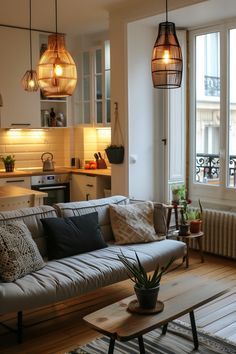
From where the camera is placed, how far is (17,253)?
337cm

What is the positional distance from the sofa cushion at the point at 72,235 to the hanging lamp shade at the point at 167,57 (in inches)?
55.0

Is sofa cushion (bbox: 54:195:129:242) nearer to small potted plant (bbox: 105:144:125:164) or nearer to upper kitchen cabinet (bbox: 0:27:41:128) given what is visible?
small potted plant (bbox: 105:144:125:164)

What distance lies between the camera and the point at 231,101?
550 centimetres

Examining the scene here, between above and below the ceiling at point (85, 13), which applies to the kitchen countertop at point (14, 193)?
→ below

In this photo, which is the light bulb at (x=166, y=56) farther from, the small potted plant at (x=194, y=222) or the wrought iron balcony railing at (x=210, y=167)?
the wrought iron balcony railing at (x=210, y=167)

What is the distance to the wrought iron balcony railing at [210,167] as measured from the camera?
557cm

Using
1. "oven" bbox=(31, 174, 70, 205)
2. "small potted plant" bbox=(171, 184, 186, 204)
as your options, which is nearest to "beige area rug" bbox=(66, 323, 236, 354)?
"small potted plant" bbox=(171, 184, 186, 204)

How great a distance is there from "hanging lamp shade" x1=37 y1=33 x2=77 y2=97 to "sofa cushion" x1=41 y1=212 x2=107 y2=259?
1144 mm

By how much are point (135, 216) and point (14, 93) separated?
118 inches

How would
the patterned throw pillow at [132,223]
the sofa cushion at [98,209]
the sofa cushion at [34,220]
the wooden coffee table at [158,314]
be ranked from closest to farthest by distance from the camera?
the wooden coffee table at [158,314] < the sofa cushion at [34,220] < the sofa cushion at [98,209] < the patterned throw pillow at [132,223]

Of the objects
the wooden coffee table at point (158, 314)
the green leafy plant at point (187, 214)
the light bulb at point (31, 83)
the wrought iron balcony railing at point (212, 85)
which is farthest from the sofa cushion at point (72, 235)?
the wrought iron balcony railing at point (212, 85)

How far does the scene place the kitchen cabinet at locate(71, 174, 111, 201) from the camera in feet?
20.9

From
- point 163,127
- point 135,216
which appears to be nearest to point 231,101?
point 163,127

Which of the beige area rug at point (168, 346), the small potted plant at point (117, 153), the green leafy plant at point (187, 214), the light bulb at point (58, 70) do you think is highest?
the light bulb at point (58, 70)
